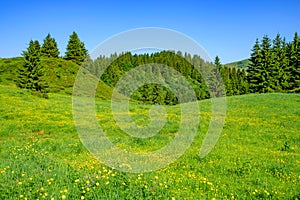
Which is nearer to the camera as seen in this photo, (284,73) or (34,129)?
(34,129)

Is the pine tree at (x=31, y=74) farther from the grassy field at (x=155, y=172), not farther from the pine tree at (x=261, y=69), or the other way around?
the pine tree at (x=261, y=69)

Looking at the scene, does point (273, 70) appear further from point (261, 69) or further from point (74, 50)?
point (74, 50)

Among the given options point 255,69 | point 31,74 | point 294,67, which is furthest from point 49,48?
point 294,67

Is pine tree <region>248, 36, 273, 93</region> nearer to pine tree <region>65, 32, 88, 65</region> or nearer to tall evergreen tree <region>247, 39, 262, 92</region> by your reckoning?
tall evergreen tree <region>247, 39, 262, 92</region>

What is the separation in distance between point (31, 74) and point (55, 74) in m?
13.4

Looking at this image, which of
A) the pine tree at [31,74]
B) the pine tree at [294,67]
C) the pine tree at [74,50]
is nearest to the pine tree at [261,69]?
the pine tree at [294,67]

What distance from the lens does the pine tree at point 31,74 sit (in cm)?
5269

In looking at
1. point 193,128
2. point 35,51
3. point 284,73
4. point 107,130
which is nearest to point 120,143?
point 107,130

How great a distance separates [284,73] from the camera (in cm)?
6594

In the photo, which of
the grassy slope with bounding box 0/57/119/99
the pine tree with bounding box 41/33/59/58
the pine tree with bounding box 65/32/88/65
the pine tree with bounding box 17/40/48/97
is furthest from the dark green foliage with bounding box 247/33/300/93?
the pine tree with bounding box 41/33/59/58

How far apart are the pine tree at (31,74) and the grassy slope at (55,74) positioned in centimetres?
341

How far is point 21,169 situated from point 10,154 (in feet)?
7.94

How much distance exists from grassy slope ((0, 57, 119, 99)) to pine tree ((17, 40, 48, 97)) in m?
3.41

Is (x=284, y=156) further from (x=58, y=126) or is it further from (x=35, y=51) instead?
(x=35, y=51)
